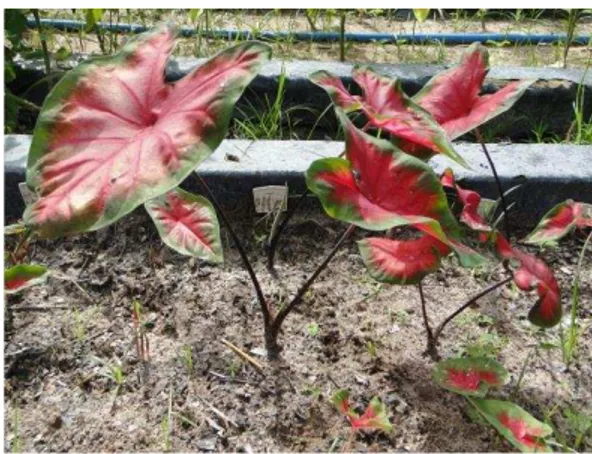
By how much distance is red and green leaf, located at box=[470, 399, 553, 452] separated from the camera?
130cm

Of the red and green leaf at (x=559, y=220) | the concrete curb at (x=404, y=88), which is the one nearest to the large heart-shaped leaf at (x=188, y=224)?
the red and green leaf at (x=559, y=220)

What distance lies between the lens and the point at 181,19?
276cm

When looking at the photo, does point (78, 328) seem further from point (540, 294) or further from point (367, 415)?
point (540, 294)

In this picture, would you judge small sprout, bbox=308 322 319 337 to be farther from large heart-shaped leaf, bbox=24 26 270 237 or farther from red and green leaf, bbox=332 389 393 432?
large heart-shaped leaf, bbox=24 26 270 237

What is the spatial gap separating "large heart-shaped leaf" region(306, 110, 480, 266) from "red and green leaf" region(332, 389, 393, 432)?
1.05 feet

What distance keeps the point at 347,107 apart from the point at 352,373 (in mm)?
494

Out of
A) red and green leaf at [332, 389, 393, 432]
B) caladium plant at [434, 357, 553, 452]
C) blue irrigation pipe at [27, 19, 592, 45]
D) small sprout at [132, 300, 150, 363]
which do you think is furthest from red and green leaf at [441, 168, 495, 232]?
blue irrigation pipe at [27, 19, 592, 45]

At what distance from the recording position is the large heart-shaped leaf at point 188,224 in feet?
4.37

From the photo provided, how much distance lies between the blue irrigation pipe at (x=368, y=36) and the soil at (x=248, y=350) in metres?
0.93

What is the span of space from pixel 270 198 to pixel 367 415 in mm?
596

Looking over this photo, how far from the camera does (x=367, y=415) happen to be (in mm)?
1354

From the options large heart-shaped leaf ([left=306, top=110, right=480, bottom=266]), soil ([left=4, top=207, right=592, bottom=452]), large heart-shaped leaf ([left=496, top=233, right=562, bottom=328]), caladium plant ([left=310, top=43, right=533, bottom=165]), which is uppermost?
caladium plant ([left=310, top=43, right=533, bottom=165])

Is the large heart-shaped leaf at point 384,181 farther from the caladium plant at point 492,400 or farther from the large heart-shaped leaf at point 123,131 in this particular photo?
the caladium plant at point 492,400

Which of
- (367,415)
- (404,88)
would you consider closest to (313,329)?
(367,415)
